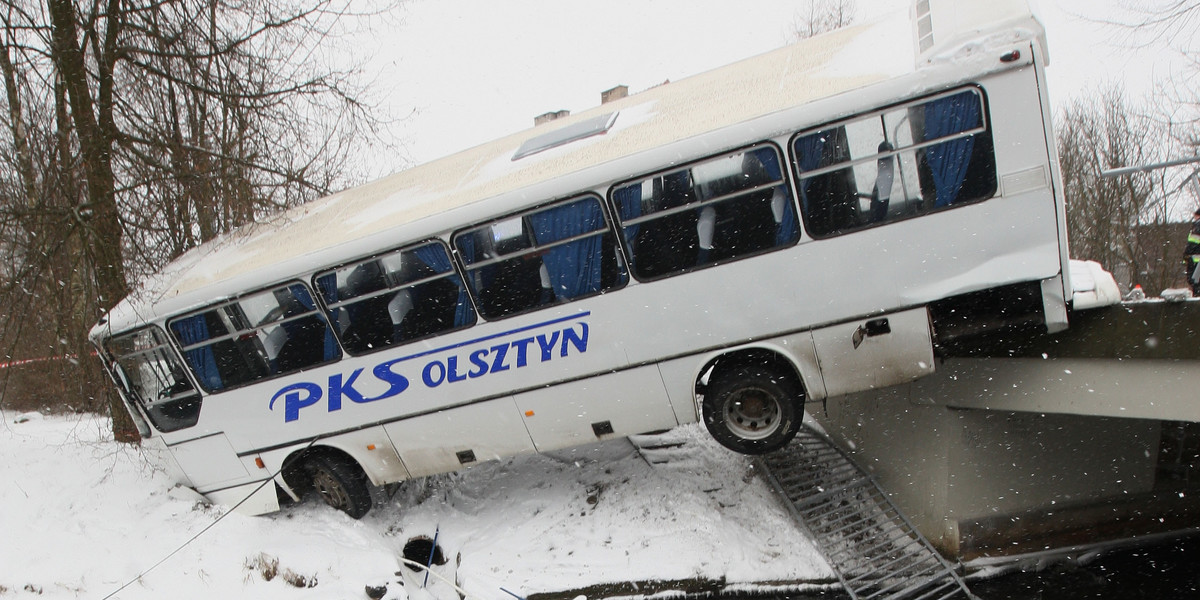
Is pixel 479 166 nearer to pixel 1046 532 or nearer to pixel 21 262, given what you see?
pixel 21 262

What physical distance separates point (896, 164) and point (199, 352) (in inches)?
287

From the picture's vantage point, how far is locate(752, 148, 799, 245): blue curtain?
586cm

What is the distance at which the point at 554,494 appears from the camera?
30.4 feet

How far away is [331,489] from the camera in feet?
26.2

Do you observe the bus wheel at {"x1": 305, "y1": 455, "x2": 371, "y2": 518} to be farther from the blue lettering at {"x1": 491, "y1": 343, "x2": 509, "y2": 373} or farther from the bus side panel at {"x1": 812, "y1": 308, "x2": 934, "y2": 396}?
the bus side panel at {"x1": 812, "y1": 308, "x2": 934, "y2": 396}

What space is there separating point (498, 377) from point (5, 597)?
5152mm

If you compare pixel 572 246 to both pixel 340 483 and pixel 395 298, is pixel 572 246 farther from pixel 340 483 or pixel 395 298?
pixel 340 483

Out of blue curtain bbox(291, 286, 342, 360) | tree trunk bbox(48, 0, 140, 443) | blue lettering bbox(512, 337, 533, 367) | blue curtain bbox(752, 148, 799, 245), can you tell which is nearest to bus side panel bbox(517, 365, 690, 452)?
blue lettering bbox(512, 337, 533, 367)

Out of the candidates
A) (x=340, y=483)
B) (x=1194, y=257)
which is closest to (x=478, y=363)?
(x=340, y=483)

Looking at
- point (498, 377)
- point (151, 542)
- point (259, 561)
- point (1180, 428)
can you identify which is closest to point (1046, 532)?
point (1180, 428)

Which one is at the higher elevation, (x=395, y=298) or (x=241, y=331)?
(x=241, y=331)

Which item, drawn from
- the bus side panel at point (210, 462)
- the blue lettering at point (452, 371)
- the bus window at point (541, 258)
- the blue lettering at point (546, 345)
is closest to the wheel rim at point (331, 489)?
the bus side panel at point (210, 462)

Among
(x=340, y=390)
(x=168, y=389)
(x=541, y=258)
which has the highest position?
(x=541, y=258)

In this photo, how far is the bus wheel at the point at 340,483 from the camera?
7773 mm
